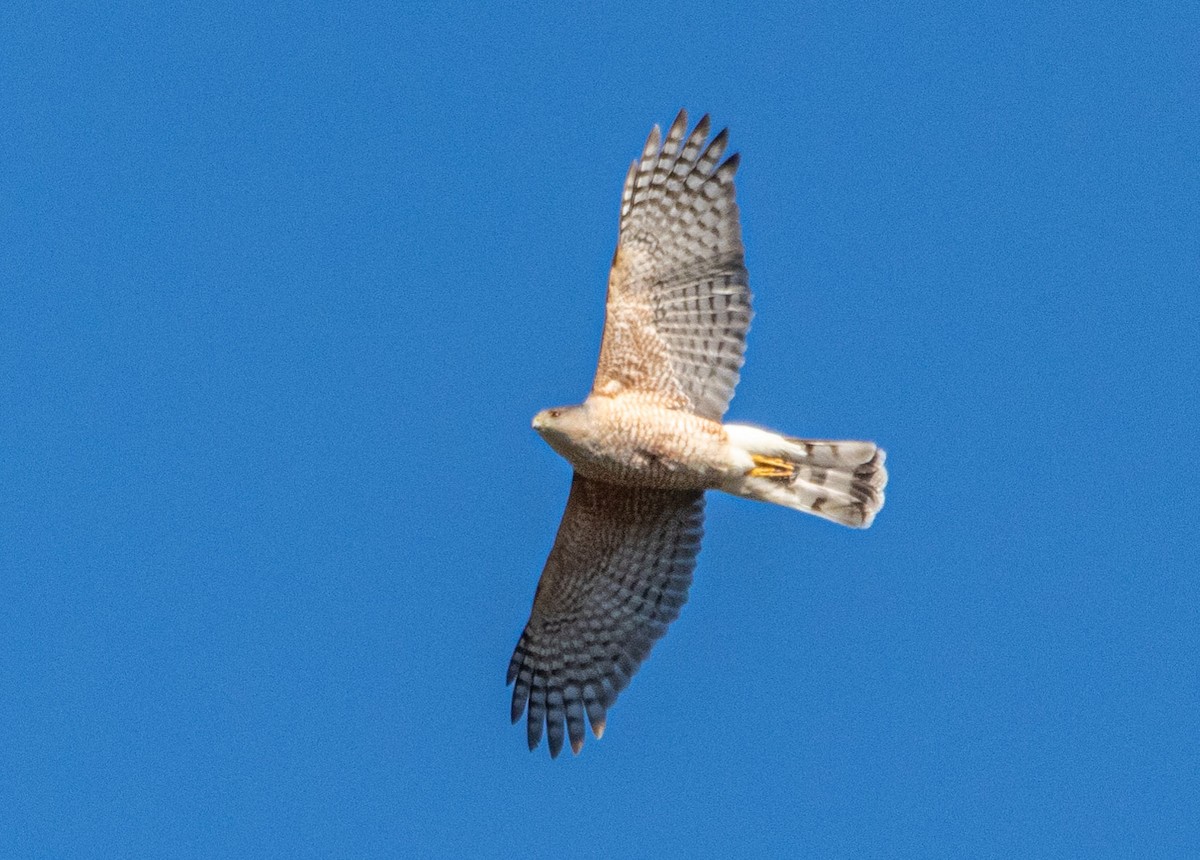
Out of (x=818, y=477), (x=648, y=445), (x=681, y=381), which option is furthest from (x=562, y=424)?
(x=818, y=477)

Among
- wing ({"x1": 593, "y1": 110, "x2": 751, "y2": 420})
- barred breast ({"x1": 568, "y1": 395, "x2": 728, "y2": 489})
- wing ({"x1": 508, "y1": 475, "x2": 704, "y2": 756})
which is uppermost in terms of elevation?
wing ({"x1": 593, "y1": 110, "x2": 751, "y2": 420})

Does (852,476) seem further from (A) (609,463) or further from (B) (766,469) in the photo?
(A) (609,463)

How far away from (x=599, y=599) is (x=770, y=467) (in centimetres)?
167

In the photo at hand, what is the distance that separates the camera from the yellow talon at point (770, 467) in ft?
46.2

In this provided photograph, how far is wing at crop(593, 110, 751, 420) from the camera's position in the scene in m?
13.9

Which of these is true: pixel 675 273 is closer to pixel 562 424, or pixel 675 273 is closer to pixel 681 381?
pixel 681 381

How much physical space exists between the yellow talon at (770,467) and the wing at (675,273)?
1.97ft

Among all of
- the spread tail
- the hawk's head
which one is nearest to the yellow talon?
the spread tail

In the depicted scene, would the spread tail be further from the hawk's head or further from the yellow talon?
the hawk's head

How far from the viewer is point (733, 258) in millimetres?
13953

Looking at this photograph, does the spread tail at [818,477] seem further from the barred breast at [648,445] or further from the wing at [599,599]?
the wing at [599,599]

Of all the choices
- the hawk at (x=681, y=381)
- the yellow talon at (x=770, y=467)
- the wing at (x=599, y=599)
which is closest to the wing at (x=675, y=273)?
the hawk at (x=681, y=381)

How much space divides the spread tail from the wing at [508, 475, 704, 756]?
67cm

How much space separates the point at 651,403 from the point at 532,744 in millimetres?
2743
